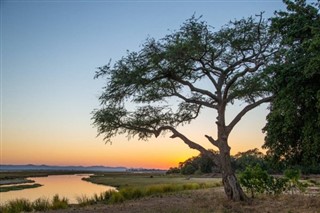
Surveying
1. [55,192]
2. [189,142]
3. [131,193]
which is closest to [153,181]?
[55,192]

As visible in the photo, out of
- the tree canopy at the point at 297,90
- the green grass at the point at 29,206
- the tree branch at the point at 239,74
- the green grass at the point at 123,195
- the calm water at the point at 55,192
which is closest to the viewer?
the tree canopy at the point at 297,90

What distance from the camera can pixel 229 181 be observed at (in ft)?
67.1

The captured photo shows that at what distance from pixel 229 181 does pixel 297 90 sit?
8.10 m

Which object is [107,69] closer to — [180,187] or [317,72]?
[317,72]

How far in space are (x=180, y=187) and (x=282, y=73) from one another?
822 inches

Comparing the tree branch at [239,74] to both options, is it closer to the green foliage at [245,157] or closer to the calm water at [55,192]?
the calm water at [55,192]

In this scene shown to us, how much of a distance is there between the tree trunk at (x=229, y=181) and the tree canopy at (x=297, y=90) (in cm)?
406

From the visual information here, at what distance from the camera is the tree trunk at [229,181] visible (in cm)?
2016

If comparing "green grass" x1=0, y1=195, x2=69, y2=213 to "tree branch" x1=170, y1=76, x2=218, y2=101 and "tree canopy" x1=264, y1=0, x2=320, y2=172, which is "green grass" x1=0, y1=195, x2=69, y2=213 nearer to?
"tree branch" x1=170, y1=76, x2=218, y2=101

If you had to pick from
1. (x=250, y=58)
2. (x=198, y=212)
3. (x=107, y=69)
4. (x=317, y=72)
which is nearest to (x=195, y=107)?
(x=250, y=58)

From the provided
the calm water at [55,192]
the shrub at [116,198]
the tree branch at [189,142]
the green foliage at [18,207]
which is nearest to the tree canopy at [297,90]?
the tree branch at [189,142]

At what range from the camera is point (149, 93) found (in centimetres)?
2317

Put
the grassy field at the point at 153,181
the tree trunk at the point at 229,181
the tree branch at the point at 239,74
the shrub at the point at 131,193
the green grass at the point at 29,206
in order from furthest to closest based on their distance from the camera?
the grassy field at the point at 153,181 < the shrub at the point at 131,193 < the tree branch at the point at 239,74 < the green grass at the point at 29,206 < the tree trunk at the point at 229,181

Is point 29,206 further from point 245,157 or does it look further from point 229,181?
point 245,157
